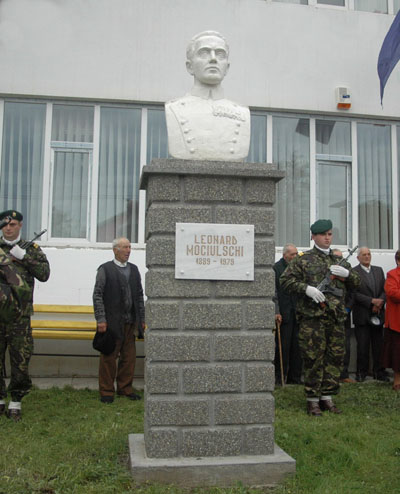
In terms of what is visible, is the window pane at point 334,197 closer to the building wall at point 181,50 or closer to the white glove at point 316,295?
the building wall at point 181,50

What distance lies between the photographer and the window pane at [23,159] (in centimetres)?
838

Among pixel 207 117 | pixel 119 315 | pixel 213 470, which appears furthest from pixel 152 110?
pixel 213 470

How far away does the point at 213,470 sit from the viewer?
3.61 meters

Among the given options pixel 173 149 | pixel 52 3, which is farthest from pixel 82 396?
pixel 52 3

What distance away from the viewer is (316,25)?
8.89 m

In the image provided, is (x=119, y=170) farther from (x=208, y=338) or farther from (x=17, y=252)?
(x=208, y=338)

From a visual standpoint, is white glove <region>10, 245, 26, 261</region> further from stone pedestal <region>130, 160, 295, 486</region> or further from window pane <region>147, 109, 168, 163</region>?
window pane <region>147, 109, 168, 163</region>

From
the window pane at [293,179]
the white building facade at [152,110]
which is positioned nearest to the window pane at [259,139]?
the white building facade at [152,110]

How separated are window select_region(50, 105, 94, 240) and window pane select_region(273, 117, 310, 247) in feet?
9.54

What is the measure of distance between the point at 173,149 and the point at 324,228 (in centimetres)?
229

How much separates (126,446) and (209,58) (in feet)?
9.64

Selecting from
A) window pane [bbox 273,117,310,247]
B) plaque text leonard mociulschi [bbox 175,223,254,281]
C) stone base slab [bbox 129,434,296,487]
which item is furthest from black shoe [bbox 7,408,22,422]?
window pane [bbox 273,117,310,247]

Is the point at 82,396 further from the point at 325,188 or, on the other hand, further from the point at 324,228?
the point at 325,188

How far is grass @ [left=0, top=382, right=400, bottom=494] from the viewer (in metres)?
3.56
